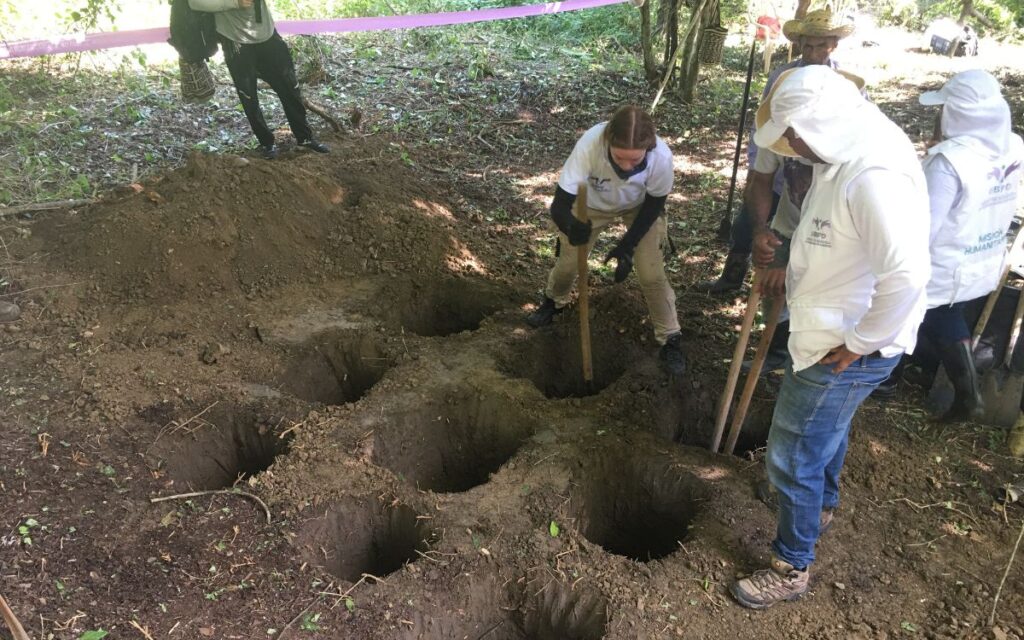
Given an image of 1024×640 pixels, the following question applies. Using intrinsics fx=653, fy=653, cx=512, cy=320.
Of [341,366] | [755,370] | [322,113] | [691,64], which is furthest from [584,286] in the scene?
[691,64]

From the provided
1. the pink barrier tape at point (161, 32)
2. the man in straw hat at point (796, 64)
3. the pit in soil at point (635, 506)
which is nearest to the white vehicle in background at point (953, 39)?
the pink barrier tape at point (161, 32)

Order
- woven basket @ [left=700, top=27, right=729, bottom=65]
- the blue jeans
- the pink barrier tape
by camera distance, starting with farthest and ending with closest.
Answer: woven basket @ [left=700, top=27, right=729, bottom=65]
the pink barrier tape
the blue jeans

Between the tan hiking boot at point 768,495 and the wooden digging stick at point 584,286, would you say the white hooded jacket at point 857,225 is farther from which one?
the wooden digging stick at point 584,286

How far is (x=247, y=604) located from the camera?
3047 mm

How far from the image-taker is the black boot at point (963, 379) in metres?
3.82

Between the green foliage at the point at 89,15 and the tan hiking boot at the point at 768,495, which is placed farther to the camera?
the green foliage at the point at 89,15

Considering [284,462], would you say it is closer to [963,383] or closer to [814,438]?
[814,438]

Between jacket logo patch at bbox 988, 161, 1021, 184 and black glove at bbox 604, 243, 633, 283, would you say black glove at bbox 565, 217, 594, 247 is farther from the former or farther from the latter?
jacket logo patch at bbox 988, 161, 1021, 184

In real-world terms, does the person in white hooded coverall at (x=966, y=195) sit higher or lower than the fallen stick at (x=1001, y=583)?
higher

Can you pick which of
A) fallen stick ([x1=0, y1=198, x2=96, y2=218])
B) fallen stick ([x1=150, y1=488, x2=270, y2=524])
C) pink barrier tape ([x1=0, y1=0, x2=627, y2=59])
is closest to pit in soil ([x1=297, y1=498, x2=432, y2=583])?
fallen stick ([x1=150, y1=488, x2=270, y2=524])

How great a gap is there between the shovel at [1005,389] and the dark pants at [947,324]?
329 millimetres

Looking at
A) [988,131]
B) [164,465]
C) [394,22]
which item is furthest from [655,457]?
[394,22]

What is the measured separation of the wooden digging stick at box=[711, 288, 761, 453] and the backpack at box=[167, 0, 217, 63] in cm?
535

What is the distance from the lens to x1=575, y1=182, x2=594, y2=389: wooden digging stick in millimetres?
4094
